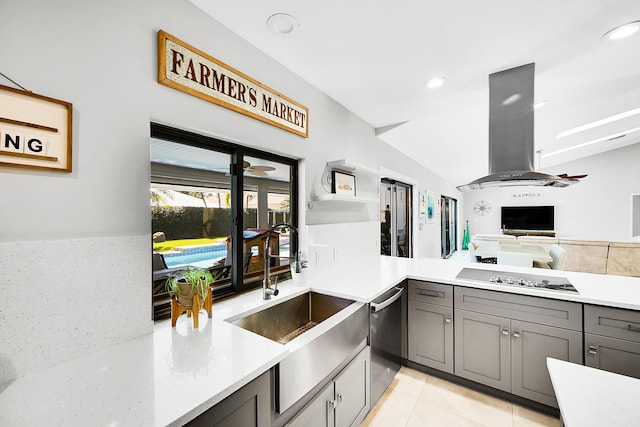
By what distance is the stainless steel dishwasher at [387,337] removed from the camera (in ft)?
6.04

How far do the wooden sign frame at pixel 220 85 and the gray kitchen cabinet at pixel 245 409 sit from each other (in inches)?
53.8

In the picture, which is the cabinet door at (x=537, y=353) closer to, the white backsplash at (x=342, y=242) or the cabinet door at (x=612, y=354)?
the cabinet door at (x=612, y=354)

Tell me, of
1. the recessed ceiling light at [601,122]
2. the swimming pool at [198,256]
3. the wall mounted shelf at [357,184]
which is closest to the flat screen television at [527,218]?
the recessed ceiling light at [601,122]

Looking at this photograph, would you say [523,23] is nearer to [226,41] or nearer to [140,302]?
[226,41]

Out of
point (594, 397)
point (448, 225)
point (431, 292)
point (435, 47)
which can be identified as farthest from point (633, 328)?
point (448, 225)

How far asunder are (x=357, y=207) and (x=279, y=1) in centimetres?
202

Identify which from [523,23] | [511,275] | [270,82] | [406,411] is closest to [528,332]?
[511,275]

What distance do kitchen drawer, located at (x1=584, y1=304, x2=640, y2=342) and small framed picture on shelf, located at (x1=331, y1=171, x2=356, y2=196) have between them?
6.22 feet

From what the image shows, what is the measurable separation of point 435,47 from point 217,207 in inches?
73.8

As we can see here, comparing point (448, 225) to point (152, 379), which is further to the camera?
point (448, 225)

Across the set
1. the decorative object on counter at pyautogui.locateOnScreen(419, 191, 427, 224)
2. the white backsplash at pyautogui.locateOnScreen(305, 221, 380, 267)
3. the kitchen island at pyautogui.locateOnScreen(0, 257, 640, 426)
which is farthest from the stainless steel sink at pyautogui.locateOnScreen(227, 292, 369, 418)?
the decorative object on counter at pyautogui.locateOnScreen(419, 191, 427, 224)

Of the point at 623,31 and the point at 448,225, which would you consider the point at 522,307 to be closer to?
the point at 623,31

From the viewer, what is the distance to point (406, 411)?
6.24 feet

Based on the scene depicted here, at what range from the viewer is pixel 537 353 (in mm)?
1830
